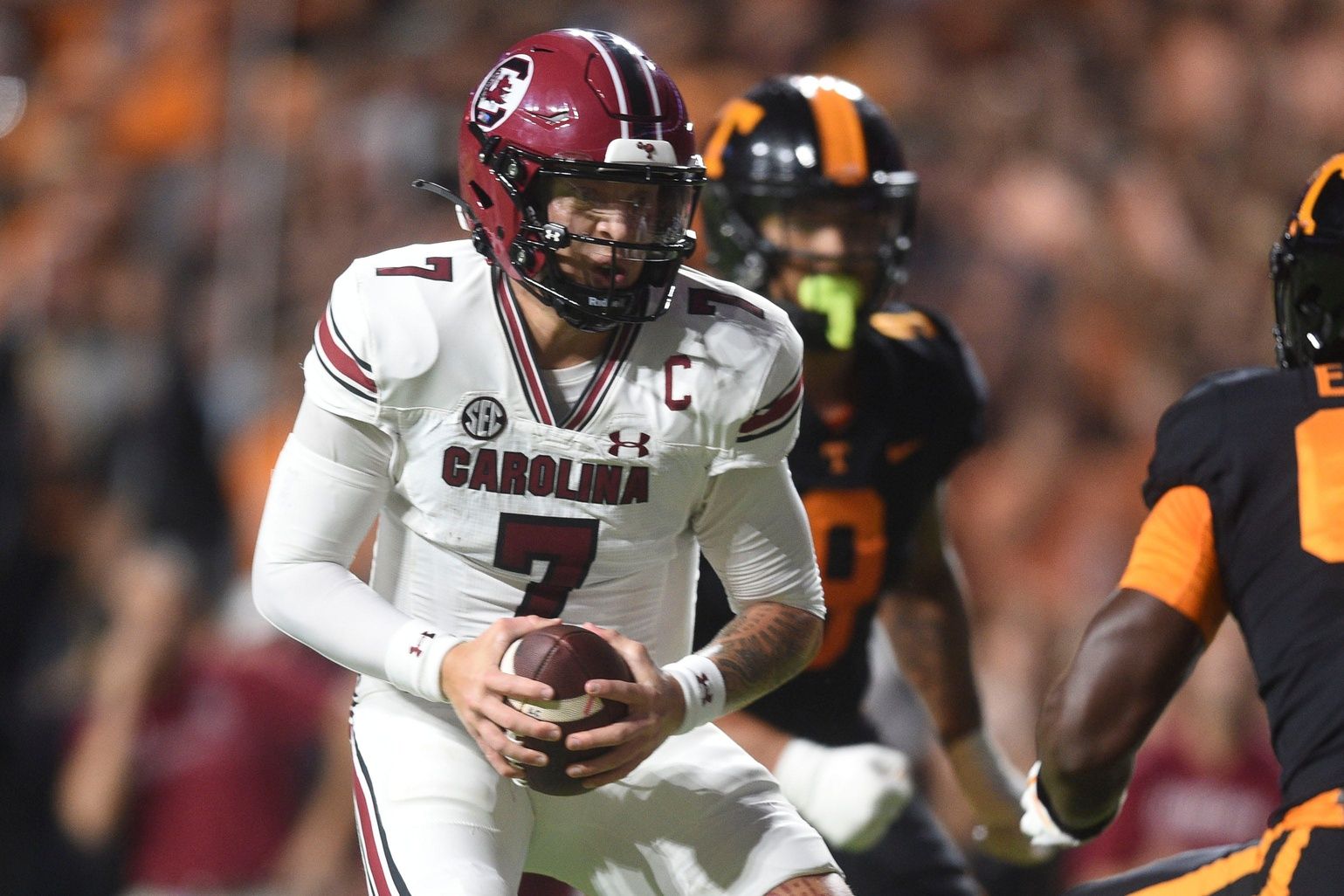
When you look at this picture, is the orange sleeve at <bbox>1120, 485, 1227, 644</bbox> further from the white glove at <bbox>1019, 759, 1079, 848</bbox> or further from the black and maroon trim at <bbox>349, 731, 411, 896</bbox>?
the black and maroon trim at <bbox>349, 731, 411, 896</bbox>

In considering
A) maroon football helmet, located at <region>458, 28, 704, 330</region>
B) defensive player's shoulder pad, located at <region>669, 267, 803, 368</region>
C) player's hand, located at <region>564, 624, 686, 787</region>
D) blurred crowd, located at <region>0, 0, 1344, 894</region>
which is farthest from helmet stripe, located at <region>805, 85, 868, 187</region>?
blurred crowd, located at <region>0, 0, 1344, 894</region>

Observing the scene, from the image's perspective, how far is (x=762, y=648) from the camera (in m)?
2.75

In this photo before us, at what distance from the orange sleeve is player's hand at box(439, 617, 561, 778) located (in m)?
0.81

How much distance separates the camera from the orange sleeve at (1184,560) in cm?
236

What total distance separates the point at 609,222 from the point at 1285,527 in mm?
1035

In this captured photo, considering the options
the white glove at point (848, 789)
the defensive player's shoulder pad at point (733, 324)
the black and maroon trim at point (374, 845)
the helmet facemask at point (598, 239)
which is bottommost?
the white glove at point (848, 789)

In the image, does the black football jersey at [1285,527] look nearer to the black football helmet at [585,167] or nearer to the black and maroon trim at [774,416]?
the black and maroon trim at [774,416]

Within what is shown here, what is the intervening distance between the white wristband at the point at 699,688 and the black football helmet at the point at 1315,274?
940 mm

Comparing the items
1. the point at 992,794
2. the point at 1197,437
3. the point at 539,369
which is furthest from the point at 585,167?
the point at 992,794

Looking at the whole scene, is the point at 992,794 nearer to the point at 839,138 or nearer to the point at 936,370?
the point at 936,370

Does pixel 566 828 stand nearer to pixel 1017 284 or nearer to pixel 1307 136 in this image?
pixel 1017 284

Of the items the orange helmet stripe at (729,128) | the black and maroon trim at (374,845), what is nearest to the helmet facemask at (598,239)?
the black and maroon trim at (374,845)

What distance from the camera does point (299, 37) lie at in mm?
7848

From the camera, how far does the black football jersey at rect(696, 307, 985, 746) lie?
11.7 feet
